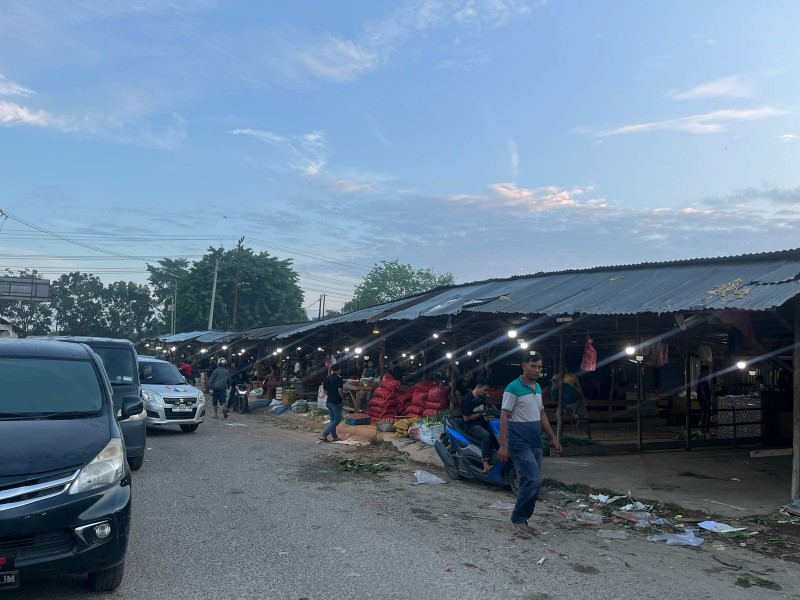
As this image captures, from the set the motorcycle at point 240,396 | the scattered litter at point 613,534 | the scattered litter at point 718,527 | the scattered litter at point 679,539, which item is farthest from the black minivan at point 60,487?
the motorcycle at point 240,396

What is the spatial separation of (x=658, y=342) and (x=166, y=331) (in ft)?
245

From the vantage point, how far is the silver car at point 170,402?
46.2ft

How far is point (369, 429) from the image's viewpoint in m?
15.4

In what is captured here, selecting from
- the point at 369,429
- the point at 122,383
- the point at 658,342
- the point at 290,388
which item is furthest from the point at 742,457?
the point at 290,388

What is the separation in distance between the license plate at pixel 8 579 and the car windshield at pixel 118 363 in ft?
22.9

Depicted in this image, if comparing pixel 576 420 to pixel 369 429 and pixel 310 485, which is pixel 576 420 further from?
pixel 310 485

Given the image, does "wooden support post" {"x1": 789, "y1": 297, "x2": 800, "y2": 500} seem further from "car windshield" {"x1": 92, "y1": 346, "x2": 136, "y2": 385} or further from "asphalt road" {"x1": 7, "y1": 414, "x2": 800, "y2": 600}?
"car windshield" {"x1": 92, "y1": 346, "x2": 136, "y2": 385}

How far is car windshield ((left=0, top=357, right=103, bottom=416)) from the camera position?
16.2 ft

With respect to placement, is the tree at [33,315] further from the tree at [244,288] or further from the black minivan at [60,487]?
the black minivan at [60,487]

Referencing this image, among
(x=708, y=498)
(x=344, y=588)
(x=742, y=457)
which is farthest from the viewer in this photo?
(x=742, y=457)

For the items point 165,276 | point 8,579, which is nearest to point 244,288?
point 165,276

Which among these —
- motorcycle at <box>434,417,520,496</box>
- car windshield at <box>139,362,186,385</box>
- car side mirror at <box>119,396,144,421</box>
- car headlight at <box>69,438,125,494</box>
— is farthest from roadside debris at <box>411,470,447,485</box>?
car windshield at <box>139,362,186,385</box>

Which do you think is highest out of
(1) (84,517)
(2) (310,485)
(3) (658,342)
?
(3) (658,342)

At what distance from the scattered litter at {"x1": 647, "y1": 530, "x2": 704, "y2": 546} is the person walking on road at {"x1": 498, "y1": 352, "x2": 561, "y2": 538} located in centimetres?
132
